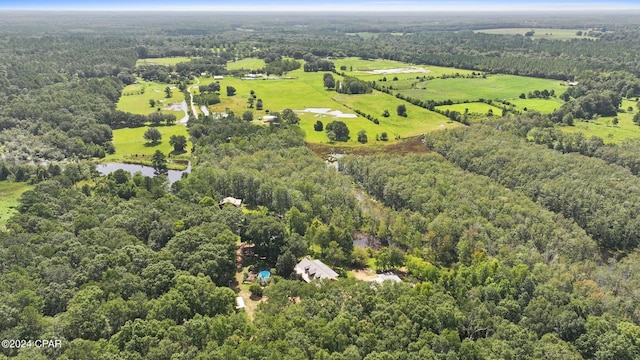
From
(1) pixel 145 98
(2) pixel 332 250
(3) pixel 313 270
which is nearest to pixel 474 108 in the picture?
(2) pixel 332 250

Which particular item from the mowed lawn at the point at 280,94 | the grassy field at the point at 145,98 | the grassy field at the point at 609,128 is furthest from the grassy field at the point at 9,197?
the grassy field at the point at 609,128

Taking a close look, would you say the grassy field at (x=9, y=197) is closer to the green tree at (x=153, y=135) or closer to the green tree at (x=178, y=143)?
the green tree at (x=178, y=143)

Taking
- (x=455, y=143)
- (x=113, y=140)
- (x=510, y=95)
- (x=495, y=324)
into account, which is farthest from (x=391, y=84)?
(x=495, y=324)

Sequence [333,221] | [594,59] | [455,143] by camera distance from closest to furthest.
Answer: [333,221]
[455,143]
[594,59]

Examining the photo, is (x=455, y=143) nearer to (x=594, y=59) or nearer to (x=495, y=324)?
(x=495, y=324)

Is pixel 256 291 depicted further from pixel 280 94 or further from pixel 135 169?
pixel 280 94
